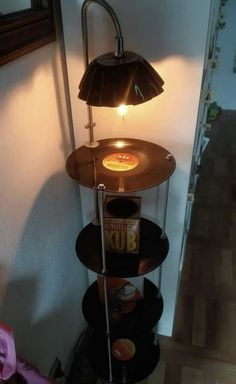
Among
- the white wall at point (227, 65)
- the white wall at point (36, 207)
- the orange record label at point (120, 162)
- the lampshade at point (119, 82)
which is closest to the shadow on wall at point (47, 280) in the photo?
the white wall at point (36, 207)

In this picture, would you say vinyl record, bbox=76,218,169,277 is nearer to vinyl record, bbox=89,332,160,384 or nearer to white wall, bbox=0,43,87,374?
white wall, bbox=0,43,87,374

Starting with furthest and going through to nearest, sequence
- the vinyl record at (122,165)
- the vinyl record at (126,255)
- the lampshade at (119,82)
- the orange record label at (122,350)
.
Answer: the orange record label at (122,350) < the vinyl record at (126,255) < the vinyl record at (122,165) < the lampshade at (119,82)

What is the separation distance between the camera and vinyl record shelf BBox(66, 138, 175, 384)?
88 cm

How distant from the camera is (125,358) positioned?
4.32 ft

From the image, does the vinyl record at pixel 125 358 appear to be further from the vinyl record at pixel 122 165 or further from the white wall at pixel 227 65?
the white wall at pixel 227 65

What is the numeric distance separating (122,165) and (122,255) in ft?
1.02

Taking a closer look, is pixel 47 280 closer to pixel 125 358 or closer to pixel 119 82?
pixel 125 358

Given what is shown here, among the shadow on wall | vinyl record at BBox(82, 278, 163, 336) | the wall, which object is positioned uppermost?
the wall

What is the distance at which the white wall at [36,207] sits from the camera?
0.78 metres

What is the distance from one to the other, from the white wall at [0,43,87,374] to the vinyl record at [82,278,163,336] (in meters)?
0.12

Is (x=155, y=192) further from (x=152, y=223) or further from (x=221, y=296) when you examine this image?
(x=221, y=296)

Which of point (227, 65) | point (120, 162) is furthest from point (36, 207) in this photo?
point (227, 65)

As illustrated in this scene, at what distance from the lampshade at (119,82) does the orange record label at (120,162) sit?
9.4 inches

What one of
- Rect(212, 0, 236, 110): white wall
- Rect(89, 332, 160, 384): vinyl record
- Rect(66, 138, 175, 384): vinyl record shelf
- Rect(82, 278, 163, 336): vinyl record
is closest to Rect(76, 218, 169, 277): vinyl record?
Rect(66, 138, 175, 384): vinyl record shelf
